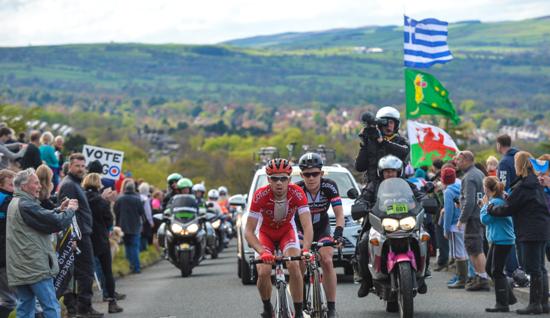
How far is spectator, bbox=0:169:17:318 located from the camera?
13055 mm

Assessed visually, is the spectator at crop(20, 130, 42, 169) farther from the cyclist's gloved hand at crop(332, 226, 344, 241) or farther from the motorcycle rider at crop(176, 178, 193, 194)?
the cyclist's gloved hand at crop(332, 226, 344, 241)

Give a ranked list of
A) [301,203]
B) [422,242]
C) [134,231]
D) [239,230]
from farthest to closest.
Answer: [134,231] < [239,230] < [422,242] < [301,203]

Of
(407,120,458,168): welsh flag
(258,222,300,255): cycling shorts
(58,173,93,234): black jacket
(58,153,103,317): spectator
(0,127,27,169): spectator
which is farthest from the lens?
(407,120,458,168): welsh flag

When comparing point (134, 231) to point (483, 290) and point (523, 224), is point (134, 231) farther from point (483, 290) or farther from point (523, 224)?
point (523, 224)

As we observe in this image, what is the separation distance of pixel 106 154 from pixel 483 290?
9703 millimetres

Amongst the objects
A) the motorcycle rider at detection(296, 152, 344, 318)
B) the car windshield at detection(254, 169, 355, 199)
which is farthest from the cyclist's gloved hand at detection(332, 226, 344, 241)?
the car windshield at detection(254, 169, 355, 199)

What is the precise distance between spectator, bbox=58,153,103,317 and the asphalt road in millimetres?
504

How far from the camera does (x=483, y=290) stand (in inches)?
706

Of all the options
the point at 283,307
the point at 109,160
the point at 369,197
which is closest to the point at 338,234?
the point at 283,307

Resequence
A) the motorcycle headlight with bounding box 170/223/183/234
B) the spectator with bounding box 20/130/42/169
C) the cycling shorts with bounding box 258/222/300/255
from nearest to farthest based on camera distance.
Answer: the cycling shorts with bounding box 258/222/300/255 → the spectator with bounding box 20/130/42/169 → the motorcycle headlight with bounding box 170/223/183/234

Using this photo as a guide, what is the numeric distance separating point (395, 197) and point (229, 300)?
14.8 ft

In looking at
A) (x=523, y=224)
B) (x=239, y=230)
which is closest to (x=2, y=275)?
(x=523, y=224)

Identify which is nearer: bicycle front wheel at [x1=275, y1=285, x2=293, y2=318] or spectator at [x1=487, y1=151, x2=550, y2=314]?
bicycle front wheel at [x1=275, y1=285, x2=293, y2=318]

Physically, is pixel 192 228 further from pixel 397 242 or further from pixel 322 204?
pixel 397 242
